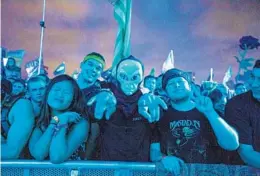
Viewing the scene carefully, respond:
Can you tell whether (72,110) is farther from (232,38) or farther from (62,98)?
(232,38)

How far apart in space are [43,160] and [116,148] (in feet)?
2.13

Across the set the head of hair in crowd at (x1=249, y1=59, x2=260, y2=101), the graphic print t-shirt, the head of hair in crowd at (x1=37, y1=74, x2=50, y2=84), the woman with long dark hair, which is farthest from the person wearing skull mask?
the head of hair in crowd at (x1=37, y1=74, x2=50, y2=84)

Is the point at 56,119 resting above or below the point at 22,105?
below

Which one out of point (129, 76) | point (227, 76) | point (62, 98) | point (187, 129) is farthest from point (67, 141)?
point (227, 76)

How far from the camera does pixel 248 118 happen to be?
3133mm

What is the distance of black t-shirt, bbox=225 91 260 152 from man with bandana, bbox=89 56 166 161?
26.1 inches

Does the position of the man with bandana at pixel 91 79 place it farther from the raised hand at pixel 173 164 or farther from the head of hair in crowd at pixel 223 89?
the head of hair in crowd at pixel 223 89

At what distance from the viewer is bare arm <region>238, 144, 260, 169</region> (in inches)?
120

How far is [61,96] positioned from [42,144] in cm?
45

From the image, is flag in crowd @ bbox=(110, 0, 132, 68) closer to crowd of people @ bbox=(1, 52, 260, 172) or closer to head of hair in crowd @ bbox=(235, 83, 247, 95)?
crowd of people @ bbox=(1, 52, 260, 172)

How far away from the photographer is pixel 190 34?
3.11m

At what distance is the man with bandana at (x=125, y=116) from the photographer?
2.99m

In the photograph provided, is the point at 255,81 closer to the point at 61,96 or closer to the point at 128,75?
the point at 128,75

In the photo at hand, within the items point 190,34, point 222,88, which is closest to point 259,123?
point 222,88
